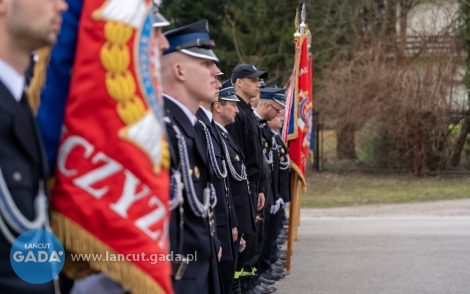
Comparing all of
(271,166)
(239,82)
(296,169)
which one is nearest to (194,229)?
(239,82)

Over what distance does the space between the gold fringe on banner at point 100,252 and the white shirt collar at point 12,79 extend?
1.27ft

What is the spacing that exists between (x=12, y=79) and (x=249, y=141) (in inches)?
202

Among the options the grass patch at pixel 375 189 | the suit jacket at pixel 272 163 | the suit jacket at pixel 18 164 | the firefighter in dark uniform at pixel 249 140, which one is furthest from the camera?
the grass patch at pixel 375 189

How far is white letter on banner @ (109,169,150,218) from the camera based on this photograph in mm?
2279

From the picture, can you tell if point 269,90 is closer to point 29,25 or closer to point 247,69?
point 247,69

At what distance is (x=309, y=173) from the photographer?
20.9m

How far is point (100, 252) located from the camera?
2309mm

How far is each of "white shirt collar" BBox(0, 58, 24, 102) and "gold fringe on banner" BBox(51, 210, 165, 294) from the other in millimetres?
388

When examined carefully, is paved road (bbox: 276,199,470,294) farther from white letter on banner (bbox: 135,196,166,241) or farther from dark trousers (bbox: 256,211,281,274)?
white letter on banner (bbox: 135,196,166,241)

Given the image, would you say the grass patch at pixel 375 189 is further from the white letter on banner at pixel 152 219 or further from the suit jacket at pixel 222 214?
the white letter on banner at pixel 152 219

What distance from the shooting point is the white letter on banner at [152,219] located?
2307 millimetres

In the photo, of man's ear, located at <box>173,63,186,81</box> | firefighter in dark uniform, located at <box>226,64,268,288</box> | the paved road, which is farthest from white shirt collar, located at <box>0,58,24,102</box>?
the paved road

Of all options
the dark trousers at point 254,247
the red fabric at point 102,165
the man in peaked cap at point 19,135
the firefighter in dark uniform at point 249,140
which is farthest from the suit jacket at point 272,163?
the man in peaked cap at point 19,135

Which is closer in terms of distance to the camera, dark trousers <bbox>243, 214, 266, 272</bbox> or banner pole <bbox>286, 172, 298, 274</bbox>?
dark trousers <bbox>243, 214, 266, 272</bbox>
